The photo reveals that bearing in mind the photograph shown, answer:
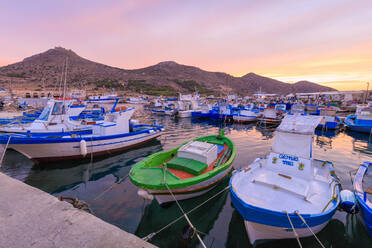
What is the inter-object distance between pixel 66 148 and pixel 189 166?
9.27 m

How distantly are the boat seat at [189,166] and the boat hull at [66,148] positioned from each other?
24.2ft

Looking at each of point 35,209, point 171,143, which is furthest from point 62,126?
point 35,209

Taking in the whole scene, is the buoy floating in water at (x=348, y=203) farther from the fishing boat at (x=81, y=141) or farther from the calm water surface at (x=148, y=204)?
the fishing boat at (x=81, y=141)

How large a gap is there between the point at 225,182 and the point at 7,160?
15.8 metres

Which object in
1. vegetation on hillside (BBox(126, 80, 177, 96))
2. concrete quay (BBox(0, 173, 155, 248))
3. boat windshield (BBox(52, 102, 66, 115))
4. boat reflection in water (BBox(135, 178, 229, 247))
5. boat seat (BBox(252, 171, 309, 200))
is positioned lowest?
boat reflection in water (BBox(135, 178, 229, 247))

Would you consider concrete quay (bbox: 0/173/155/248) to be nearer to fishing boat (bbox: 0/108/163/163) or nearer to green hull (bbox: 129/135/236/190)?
green hull (bbox: 129/135/236/190)

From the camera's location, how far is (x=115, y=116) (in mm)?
14828

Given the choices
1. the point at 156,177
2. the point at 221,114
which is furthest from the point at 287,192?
the point at 221,114

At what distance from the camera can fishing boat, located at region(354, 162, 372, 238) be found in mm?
5302

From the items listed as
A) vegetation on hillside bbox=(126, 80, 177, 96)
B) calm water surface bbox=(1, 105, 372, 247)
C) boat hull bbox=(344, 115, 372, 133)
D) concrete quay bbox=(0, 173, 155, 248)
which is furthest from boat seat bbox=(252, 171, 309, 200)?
vegetation on hillside bbox=(126, 80, 177, 96)

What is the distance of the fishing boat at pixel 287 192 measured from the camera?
4.84 metres

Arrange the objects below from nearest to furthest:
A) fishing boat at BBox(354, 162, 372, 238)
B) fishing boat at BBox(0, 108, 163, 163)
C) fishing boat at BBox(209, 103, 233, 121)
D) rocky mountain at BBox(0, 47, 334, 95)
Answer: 1. fishing boat at BBox(354, 162, 372, 238)
2. fishing boat at BBox(0, 108, 163, 163)
3. fishing boat at BBox(209, 103, 233, 121)
4. rocky mountain at BBox(0, 47, 334, 95)

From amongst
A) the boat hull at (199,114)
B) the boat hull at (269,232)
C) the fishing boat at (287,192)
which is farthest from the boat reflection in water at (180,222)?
the boat hull at (199,114)

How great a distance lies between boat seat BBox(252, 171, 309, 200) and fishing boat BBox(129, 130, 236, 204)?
6.20ft
